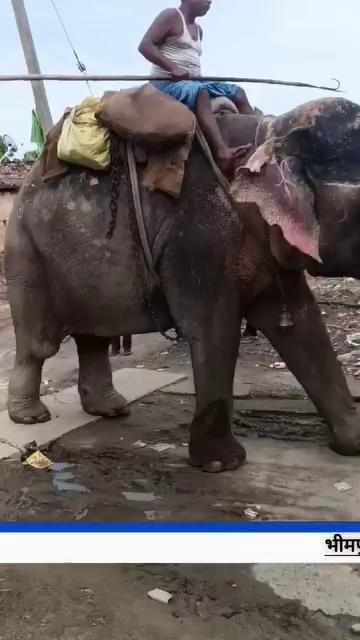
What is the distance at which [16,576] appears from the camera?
2.64 meters

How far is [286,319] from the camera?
335cm

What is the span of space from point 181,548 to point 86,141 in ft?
6.79

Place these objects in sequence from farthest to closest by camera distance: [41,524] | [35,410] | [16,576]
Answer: [35,410], [16,576], [41,524]

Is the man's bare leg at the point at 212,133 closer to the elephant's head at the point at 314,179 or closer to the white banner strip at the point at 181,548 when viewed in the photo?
the elephant's head at the point at 314,179

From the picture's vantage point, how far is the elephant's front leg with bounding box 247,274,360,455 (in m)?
3.43

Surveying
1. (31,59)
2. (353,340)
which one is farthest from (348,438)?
(353,340)

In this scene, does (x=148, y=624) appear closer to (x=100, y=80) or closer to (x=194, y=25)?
(x=100, y=80)

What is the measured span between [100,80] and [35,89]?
103 centimetres

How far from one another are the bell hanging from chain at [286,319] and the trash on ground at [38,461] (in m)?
1.37

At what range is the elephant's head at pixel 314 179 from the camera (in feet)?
9.18

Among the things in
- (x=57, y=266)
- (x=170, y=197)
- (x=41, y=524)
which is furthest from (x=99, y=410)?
(x=41, y=524)

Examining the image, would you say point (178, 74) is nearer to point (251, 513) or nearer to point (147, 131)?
point (147, 131)

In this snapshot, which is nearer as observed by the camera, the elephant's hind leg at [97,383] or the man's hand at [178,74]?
the man's hand at [178,74]

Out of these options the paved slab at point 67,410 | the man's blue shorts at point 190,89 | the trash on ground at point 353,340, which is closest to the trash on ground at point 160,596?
the paved slab at point 67,410
